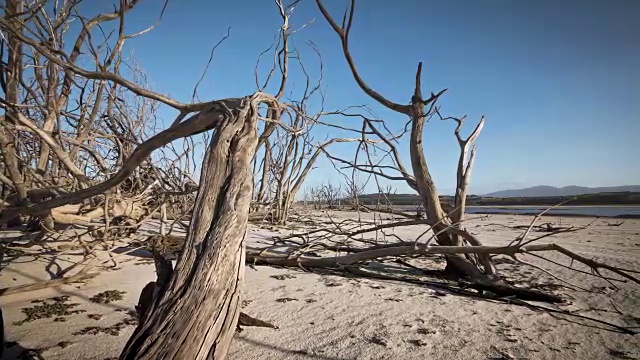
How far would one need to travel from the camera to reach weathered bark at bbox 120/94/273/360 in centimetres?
87

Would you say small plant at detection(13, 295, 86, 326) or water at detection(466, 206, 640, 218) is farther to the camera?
water at detection(466, 206, 640, 218)

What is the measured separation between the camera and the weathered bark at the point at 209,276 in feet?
2.86

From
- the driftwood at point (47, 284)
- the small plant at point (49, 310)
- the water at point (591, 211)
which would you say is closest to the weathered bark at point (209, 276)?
the small plant at point (49, 310)

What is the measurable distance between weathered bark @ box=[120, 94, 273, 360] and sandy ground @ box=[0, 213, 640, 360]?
83cm

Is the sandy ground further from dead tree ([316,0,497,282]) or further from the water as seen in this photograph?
the water

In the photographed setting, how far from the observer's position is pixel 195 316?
2.98 feet

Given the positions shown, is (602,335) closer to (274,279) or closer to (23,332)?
(274,279)

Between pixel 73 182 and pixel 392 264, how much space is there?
4144mm

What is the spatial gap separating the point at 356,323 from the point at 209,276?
142 cm

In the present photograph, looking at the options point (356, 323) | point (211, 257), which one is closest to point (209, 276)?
point (211, 257)

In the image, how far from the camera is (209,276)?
3.19 ft

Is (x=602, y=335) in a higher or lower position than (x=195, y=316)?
lower

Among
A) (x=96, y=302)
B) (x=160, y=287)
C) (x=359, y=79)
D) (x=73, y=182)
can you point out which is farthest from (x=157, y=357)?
(x=73, y=182)

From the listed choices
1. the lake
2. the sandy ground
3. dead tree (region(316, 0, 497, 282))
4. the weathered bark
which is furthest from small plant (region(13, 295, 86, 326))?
the lake
